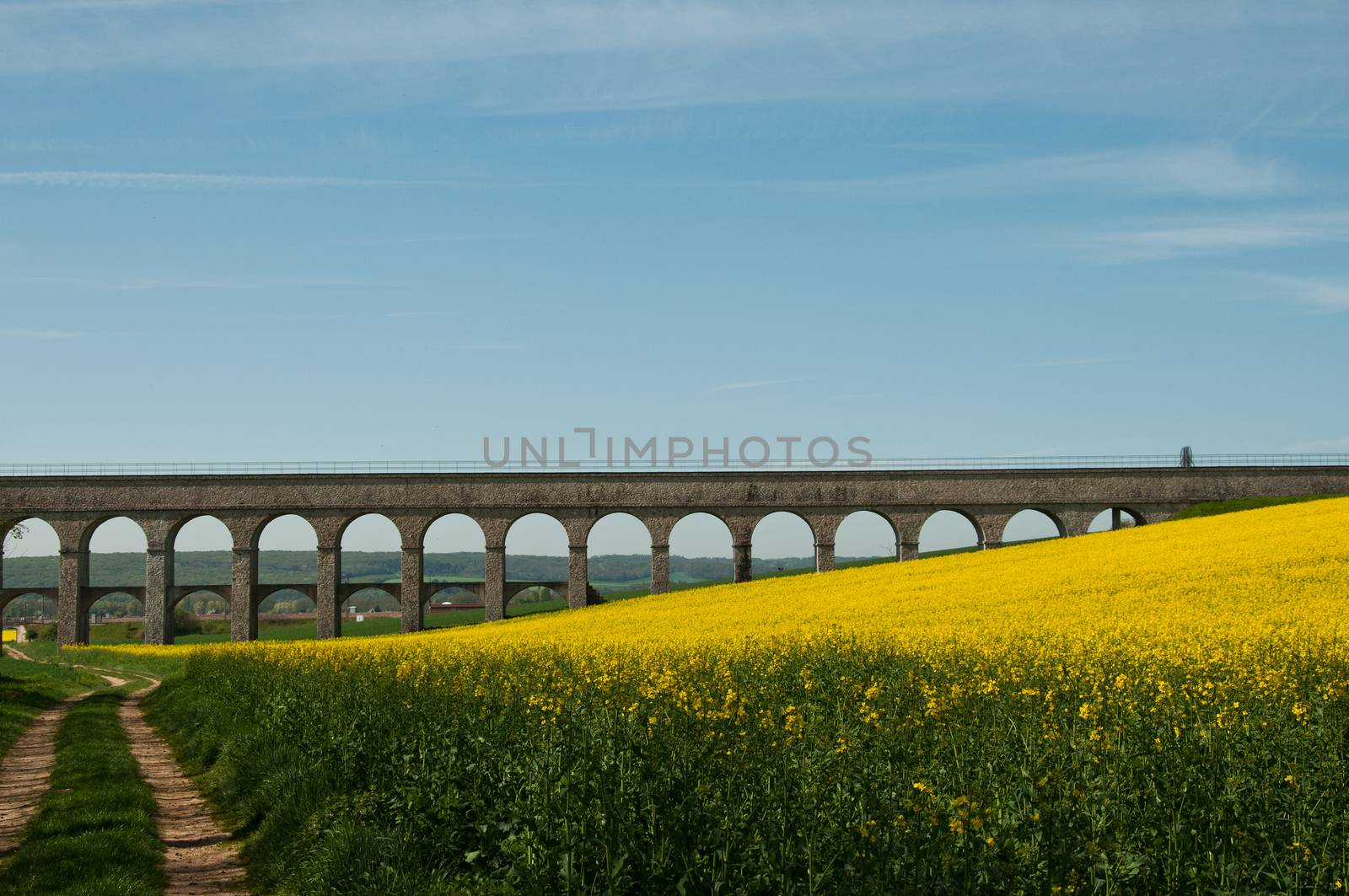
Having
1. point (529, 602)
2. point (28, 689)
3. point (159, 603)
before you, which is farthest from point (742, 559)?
point (529, 602)

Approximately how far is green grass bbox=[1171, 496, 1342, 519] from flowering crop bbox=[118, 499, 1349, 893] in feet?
95.2

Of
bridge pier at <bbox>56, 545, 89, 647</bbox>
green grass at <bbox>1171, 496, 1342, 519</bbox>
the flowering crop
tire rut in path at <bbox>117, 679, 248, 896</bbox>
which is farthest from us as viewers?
bridge pier at <bbox>56, 545, 89, 647</bbox>

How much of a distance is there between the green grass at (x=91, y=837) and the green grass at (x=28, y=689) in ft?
10.5

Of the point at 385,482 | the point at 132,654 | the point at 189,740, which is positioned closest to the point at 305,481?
the point at 385,482

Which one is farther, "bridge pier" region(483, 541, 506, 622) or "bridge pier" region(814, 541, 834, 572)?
"bridge pier" region(814, 541, 834, 572)

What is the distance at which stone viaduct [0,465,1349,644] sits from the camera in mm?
44719

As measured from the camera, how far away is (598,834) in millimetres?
5758

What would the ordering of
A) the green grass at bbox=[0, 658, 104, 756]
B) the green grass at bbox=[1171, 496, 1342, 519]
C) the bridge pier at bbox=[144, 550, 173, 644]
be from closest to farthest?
the green grass at bbox=[0, 658, 104, 756] < the green grass at bbox=[1171, 496, 1342, 519] < the bridge pier at bbox=[144, 550, 173, 644]

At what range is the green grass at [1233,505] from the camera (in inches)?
1715

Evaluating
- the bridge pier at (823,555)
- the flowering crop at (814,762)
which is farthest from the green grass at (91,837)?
the bridge pier at (823,555)

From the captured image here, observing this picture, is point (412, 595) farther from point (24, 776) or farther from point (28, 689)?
point (24, 776)

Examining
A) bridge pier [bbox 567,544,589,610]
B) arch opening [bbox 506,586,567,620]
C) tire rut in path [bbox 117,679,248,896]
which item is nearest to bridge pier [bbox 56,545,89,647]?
bridge pier [bbox 567,544,589,610]

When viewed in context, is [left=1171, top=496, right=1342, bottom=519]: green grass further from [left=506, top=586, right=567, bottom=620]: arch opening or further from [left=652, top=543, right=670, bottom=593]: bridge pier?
[left=506, top=586, right=567, bottom=620]: arch opening

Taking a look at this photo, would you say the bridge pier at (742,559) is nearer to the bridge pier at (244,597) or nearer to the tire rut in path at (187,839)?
the bridge pier at (244,597)
